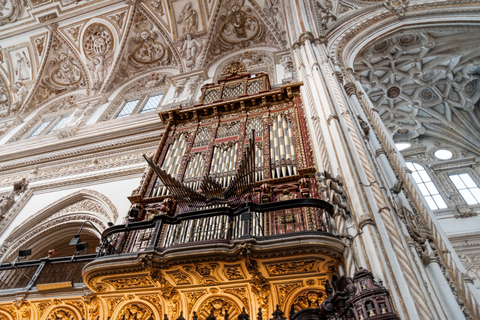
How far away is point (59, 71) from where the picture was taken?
15.5 meters

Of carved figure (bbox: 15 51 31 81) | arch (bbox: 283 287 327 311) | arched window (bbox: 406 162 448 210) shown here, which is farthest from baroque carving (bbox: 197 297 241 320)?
carved figure (bbox: 15 51 31 81)

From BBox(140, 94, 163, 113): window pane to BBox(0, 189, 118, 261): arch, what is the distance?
4.92 meters

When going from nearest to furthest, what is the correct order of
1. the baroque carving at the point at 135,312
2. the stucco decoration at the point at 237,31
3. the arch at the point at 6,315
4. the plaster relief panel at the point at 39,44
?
the baroque carving at the point at 135,312
the arch at the point at 6,315
the stucco decoration at the point at 237,31
the plaster relief panel at the point at 39,44

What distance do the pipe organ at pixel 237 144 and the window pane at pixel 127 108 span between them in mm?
4453

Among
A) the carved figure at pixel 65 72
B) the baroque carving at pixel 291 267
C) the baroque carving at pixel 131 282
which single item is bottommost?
the baroque carving at pixel 131 282

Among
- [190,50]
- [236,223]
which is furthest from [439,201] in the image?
[190,50]

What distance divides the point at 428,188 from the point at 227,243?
11972mm

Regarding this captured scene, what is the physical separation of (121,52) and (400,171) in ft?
44.6

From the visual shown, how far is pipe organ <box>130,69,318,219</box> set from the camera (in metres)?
5.89

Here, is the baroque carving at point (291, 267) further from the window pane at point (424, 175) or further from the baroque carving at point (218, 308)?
the window pane at point (424, 175)

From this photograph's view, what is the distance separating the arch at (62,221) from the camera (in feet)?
25.7

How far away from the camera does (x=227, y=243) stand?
417cm

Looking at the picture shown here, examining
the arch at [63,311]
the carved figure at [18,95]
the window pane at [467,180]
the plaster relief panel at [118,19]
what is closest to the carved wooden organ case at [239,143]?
the arch at [63,311]

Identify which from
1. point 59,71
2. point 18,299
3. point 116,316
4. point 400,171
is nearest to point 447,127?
point 400,171
